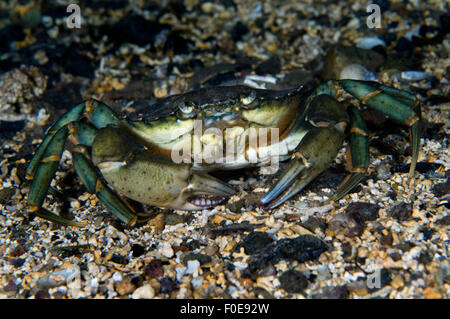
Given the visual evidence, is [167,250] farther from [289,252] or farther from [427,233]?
[427,233]

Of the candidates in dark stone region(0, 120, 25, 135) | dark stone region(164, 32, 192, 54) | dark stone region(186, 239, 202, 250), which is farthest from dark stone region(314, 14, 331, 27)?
dark stone region(0, 120, 25, 135)

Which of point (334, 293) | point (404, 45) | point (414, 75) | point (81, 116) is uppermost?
point (404, 45)

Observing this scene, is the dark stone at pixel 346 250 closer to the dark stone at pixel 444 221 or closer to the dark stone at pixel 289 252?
the dark stone at pixel 289 252

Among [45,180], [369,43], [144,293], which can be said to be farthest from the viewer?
[369,43]

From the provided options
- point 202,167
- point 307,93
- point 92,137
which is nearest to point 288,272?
point 202,167

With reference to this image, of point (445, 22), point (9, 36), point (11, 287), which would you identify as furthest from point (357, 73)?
point (9, 36)
